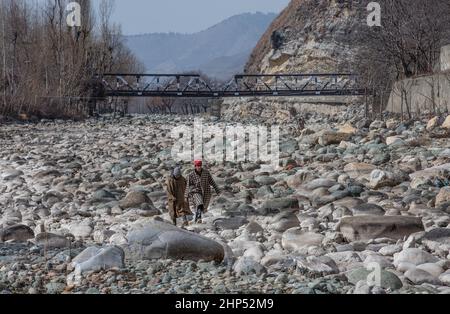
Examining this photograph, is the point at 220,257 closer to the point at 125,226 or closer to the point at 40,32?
the point at 125,226

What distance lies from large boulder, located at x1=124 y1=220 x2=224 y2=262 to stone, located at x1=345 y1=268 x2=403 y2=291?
130 centimetres

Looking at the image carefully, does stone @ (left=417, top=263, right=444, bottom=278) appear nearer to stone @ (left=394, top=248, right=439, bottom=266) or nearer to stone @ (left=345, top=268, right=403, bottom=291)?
stone @ (left=394, top=248, right=439, bottom=266)

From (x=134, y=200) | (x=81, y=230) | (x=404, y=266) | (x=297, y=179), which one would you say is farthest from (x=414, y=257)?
(x=297, y=179)

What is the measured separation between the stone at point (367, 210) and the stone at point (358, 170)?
2.53 m

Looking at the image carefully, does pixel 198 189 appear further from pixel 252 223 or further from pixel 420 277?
pixel 420 277

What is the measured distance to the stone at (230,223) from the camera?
898 cm

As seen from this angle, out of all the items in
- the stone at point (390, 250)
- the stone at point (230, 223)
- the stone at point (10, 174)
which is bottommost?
the stone at point (10, 174)

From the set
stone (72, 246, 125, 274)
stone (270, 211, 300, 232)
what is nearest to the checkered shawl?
stone (270, 211, 300, 232)

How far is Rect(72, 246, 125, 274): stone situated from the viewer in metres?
6.38

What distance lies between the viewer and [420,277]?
236 inches

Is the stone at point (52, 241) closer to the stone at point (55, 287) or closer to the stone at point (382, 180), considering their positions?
the stone at point (55, 287)

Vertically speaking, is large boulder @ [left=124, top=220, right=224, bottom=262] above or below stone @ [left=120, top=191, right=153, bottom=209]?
above

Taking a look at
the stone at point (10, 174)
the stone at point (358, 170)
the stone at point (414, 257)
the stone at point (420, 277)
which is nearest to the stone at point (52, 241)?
the stone at point (414, 257)

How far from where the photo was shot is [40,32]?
41750 millimetres
